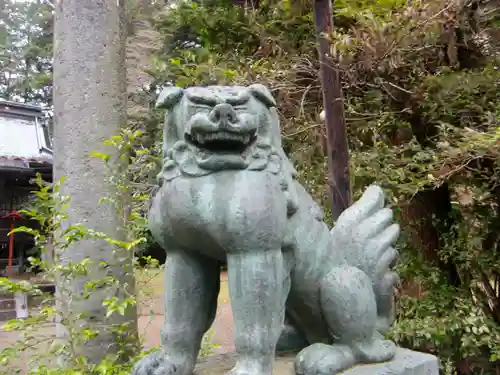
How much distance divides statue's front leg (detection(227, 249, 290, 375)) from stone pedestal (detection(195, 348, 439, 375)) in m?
0.21

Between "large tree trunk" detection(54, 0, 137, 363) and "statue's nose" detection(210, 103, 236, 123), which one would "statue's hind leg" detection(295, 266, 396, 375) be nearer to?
"statue's nose" detection(210, 103, 236, 123)

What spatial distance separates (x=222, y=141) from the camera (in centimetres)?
117

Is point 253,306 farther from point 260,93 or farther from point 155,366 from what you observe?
point 260,93

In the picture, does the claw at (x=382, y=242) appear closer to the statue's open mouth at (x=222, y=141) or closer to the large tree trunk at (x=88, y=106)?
the statue's open mouth at (x=222, y=141)

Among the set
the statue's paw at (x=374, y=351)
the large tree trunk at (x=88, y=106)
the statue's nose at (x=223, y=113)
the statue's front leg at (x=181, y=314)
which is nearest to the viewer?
the statue's nose at (x=223, y=113)

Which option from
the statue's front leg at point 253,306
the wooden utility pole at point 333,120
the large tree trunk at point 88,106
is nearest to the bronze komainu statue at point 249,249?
the statue's front leg at point 253,306

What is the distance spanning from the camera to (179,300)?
1237mm

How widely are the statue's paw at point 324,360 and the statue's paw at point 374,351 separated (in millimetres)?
25

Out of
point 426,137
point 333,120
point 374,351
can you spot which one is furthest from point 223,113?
point 426,137

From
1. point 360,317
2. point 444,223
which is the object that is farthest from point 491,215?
point 360,317

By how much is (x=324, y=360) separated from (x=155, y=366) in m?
0.43

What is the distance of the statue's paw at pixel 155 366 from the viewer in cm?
122

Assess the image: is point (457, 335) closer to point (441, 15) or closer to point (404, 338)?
point (404, 338)

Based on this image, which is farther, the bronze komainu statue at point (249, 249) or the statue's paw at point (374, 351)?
the statue's paw at point (374, 351)
